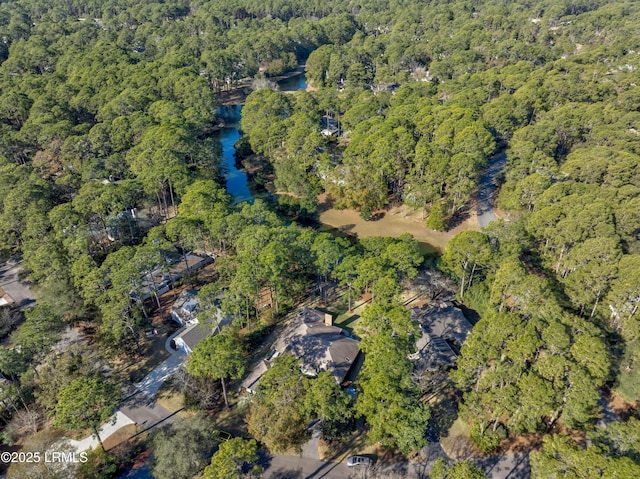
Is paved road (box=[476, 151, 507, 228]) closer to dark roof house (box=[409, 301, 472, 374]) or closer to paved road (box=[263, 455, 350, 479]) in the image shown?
dark roof house (box=[409, 301, 472, 374])

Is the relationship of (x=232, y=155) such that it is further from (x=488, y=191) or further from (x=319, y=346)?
(x=319, y=346)

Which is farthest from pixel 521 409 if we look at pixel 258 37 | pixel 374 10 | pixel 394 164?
pixel 374 10

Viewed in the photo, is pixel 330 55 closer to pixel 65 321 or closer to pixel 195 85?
pixel 195 85

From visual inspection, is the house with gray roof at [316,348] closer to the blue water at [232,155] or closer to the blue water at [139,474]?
the blue water at [139,474]

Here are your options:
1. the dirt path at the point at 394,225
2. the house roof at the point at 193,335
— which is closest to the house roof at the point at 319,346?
the house roof at the point at 193,335

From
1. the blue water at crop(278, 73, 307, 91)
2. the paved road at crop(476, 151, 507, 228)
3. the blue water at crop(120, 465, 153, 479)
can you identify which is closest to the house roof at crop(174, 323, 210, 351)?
the blue water at crop(120, 465, 153, 479)

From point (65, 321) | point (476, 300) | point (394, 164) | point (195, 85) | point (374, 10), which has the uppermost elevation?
point (374, 10)

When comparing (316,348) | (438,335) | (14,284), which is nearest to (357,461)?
(316,348)
